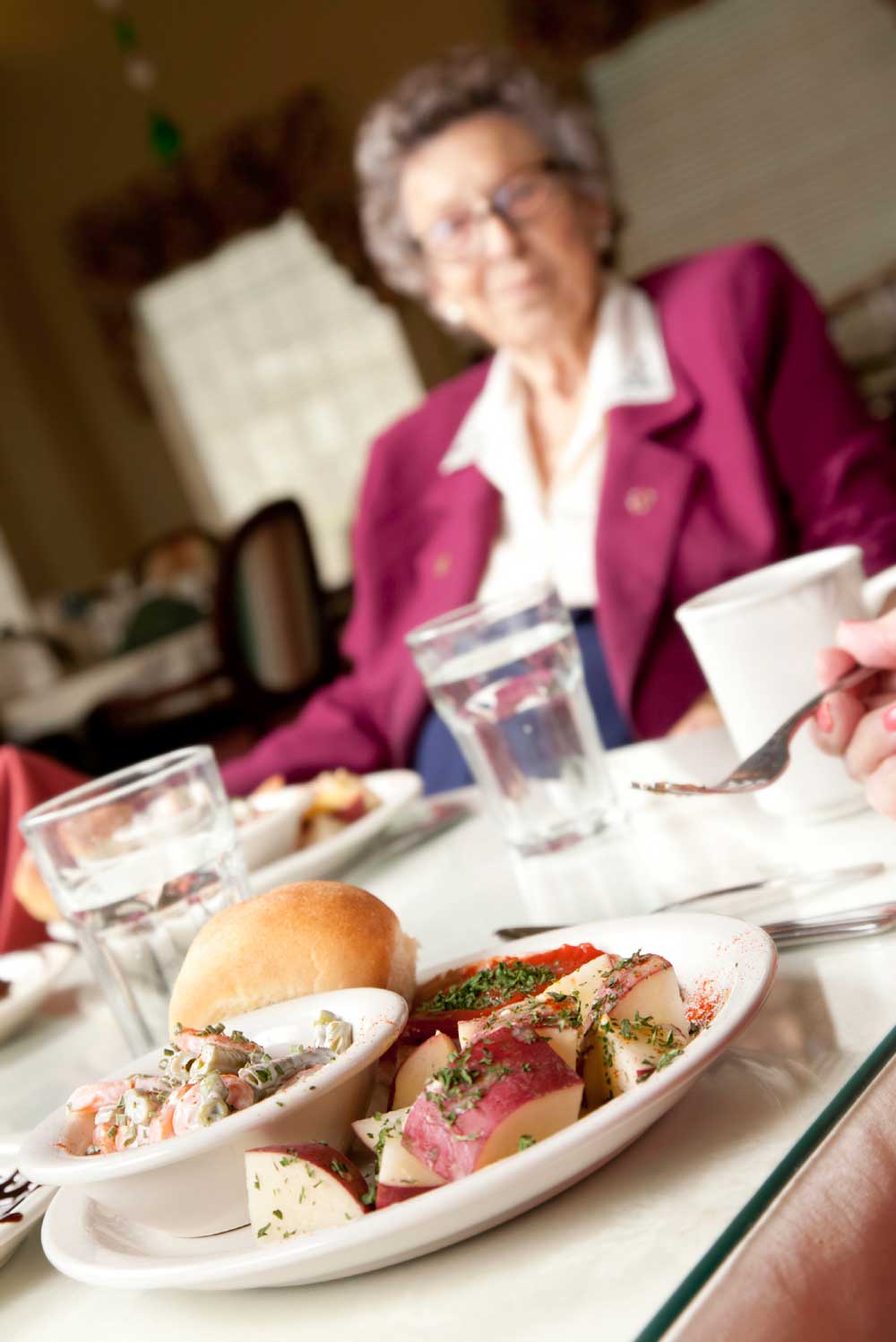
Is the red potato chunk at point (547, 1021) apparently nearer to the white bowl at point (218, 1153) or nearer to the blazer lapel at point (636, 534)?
the white bowl at point (218, 1153)

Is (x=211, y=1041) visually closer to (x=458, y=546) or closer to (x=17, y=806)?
(x=17, y=806)

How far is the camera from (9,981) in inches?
36.6

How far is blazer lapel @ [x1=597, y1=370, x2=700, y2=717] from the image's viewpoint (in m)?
1.38

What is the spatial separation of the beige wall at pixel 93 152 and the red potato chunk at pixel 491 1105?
676 centimetres

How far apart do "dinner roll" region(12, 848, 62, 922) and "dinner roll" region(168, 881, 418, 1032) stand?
465mm

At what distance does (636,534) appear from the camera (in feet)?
4.56

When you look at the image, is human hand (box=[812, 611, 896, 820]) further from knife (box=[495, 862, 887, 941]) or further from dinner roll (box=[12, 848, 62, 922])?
dinner roll (box=[12, 848, 62, 922])

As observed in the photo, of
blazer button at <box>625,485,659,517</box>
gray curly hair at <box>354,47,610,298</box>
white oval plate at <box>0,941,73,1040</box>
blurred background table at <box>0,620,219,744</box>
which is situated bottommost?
blurred background table at <box>0,620,219,744</box>

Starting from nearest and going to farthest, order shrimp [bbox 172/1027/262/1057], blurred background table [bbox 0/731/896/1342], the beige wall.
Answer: blurred background table [bbox 0/731/896/1342] → shrimp [bbox 172/1027/262/1057] → the beige wall

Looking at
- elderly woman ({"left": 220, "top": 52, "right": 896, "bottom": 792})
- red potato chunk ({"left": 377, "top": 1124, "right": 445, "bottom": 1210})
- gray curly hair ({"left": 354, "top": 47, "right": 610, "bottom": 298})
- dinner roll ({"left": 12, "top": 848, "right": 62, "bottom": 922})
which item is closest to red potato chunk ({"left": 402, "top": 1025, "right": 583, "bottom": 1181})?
red potato chunk ({"left": 377, "top": 1124, "right": 445, "bottom": 1210})

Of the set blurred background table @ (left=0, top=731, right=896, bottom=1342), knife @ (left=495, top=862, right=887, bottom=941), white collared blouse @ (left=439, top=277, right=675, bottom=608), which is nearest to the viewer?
blurred background table @ (left=0, top=731, right=896, bottom=1342)

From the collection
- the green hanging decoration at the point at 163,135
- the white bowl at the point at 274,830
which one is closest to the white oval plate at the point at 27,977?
the white bowl at the point at 274,830

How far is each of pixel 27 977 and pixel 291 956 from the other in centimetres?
44

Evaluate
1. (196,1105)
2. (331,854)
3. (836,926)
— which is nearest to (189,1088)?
(196,1105)
